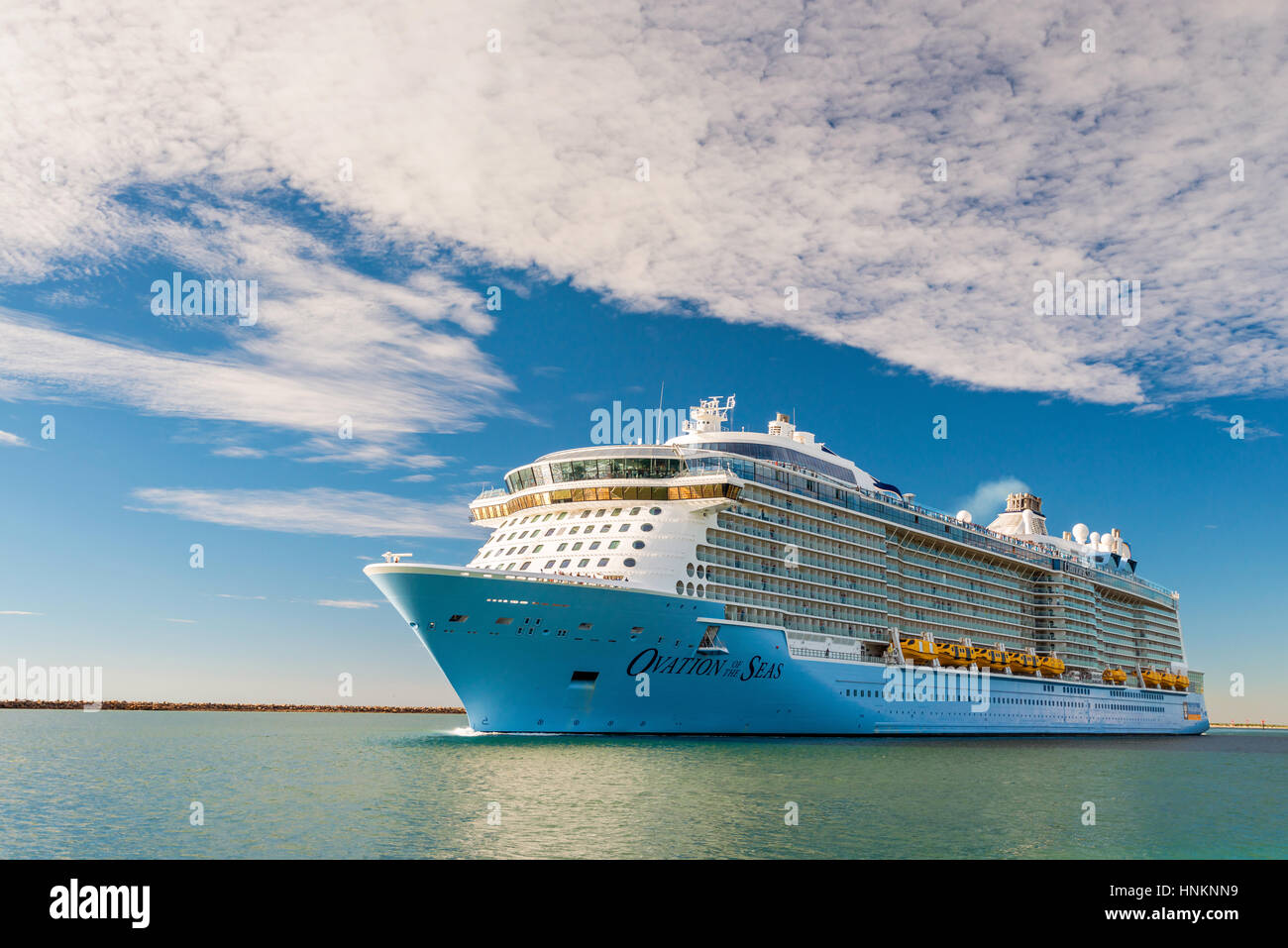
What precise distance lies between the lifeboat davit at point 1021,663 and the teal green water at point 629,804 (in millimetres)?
30255

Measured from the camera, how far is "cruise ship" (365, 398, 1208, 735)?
4141cm

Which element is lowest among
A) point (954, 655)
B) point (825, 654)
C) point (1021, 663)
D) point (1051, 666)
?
point (1051, 666)

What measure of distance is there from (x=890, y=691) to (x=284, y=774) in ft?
128

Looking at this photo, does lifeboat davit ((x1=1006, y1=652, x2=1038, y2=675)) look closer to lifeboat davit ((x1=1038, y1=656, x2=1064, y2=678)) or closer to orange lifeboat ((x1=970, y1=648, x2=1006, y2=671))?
orange lifeboat ((x1=970, y1=648, x2=1006, y2=671))

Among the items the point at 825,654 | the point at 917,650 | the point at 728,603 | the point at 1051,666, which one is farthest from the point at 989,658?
the point at 728,603

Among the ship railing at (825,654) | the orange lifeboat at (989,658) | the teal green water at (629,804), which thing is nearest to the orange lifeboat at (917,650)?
the ship railing at (825,654)

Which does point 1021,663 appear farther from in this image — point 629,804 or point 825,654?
point 629,804

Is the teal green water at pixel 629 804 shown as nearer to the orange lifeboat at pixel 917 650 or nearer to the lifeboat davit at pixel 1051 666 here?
the orange lifeboat at pixel 917 650

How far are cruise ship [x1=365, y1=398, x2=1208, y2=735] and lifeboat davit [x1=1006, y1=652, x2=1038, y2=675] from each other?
0.25m

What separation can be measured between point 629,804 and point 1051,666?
69.4 meters

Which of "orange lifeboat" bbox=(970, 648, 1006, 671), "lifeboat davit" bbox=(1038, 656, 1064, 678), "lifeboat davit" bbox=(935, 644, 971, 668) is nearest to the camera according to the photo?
"lifeboat davit" bbox=(935, 644, 971, 668)

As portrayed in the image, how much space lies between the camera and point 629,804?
2592 centimetres

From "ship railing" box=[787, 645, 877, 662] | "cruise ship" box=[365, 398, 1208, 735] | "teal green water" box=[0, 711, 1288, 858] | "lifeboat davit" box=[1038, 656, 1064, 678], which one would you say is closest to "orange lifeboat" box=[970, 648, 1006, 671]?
"cruise ship" box=[365, 398, 1208, 735]
